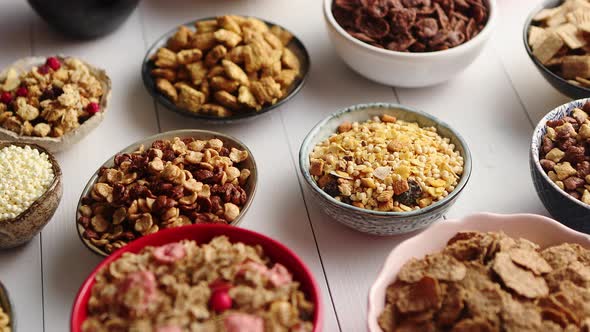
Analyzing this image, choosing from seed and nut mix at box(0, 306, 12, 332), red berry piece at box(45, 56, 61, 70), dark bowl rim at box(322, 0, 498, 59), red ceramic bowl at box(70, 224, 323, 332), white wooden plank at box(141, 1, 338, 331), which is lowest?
white wooden plank at box(141, 1, 338, 331)

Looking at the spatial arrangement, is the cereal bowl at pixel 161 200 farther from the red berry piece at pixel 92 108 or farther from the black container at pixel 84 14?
the black container at pixel 84 14

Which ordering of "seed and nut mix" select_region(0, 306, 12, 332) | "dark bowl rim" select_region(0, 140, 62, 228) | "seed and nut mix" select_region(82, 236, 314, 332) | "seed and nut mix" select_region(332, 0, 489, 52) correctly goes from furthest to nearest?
1. "seed and nut mix" select_region(332, 0, 489, 52)
2. "dark bowl rim" select_region(0, 140, 62, 228)
3. "seed and nut mix" select_region(0, 306, 12, 332)
4. "seed and nut mix" select_region(82, 236, 314, 332)

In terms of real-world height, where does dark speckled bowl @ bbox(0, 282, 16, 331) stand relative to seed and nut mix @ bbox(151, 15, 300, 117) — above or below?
below

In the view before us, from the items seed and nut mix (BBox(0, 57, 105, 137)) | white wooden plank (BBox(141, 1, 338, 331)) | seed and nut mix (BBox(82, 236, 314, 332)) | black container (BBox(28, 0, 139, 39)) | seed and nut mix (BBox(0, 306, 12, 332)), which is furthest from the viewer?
black container (BBox(28, 0, 139, 39))

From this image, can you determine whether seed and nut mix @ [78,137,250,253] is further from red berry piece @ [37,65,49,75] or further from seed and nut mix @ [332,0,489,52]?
seed and nut mix @ [332,0,489,52]

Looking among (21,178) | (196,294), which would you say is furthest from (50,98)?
(196,294)

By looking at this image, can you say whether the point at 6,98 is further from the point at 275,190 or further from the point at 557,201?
the point at 557,201

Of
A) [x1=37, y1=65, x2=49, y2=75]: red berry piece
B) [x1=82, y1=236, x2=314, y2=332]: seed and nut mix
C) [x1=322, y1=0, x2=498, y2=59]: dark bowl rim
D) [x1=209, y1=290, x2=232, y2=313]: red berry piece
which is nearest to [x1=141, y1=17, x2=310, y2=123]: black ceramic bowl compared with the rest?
[x1=322, y1=0, x2=498, y2=59]: dark bowl rim
